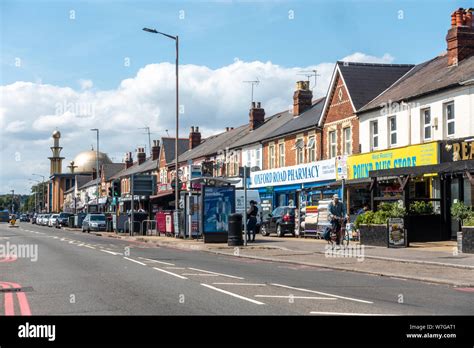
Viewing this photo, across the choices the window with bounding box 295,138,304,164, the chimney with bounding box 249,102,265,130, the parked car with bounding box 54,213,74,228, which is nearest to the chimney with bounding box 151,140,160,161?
the parked car with bounding box 54,213,74,228

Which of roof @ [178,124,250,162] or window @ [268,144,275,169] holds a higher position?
roof @ [178,124,250,162]

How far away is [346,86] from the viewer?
37844mm

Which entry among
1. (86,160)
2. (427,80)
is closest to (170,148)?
(427,80)

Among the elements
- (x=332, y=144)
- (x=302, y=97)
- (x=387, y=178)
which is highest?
(x=302, y=97)

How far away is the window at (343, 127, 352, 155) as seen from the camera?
3778 cm

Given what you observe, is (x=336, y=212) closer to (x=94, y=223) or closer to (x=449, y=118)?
(x=449, y=118)

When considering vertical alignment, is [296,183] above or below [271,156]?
below

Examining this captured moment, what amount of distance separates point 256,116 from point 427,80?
26.8m

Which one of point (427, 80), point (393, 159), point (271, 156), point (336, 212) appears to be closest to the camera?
point (336, 212)

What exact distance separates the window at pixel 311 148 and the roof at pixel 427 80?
20.4 ft

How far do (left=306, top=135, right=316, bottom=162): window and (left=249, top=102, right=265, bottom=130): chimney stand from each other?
16.1 m

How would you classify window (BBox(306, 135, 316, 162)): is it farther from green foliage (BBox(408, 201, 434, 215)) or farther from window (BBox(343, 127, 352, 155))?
green foliage (BBox(408, 201, 434, 215))

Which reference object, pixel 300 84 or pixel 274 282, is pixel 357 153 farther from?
pixel 274 282

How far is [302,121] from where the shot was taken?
148ft
